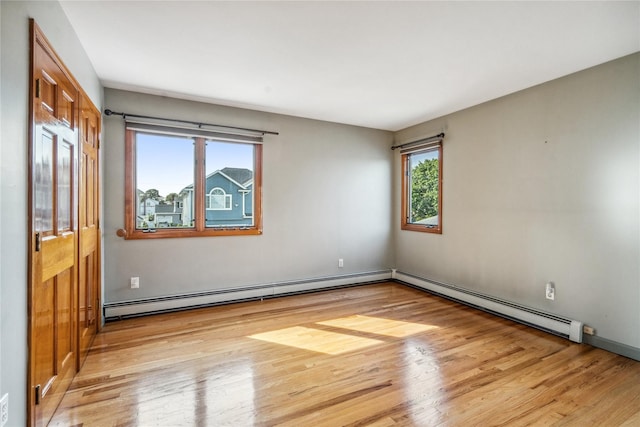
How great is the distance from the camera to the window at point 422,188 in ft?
14.8

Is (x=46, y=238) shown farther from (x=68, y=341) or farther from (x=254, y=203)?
(x=254, y=203)

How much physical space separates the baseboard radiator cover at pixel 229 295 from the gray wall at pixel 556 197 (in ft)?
4.73

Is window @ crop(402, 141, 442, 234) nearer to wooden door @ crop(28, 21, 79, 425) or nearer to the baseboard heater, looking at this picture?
the baseboard heater

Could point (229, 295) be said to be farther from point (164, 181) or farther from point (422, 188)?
point (422, 188)

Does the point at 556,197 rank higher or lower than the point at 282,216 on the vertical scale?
higher

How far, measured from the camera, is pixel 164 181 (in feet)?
12.1

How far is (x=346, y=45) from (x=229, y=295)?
3064mm

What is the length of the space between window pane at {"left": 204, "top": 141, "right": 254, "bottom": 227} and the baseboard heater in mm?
2694

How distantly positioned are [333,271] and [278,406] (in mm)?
2866

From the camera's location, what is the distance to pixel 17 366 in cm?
138

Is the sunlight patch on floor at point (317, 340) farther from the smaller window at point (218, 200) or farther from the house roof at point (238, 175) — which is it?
the house roof at point (238, 175)

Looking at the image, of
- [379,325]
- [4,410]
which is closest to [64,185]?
[4,410]

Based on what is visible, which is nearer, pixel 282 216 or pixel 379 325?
pixel 379 325

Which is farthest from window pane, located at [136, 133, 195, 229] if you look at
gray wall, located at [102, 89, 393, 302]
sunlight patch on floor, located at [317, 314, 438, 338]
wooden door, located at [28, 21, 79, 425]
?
sunlight patch on floor, located at [317, 314, 438, 338]
